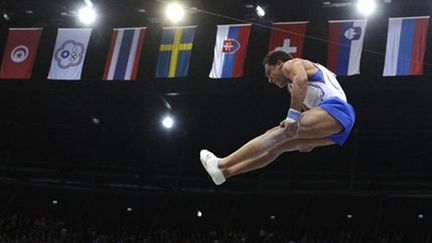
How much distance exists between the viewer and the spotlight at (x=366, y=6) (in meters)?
15.4

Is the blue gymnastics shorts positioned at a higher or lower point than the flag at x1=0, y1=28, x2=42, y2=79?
lower

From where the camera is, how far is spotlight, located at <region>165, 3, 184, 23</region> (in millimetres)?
17016

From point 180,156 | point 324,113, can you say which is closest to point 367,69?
point 180,156

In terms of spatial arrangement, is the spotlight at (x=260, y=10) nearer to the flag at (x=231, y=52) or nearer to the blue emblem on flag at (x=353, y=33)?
the flag at (x=231, y=52)

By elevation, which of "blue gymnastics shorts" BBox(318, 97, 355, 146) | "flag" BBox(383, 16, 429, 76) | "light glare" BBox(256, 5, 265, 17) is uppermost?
"light glare" BBox(256, 5, 265, 17)

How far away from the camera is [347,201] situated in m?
21.3

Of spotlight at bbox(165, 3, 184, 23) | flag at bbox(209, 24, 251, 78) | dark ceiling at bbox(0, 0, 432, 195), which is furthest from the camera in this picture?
dark ceiling at bbox(0, 0, 432, 195)

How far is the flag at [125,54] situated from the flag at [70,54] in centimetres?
78

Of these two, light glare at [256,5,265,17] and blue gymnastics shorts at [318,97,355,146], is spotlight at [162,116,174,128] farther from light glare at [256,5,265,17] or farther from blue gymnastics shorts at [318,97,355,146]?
blue gymnastics shorts at [318,97,355,146]

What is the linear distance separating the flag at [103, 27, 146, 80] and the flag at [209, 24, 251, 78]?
2299 millimetres

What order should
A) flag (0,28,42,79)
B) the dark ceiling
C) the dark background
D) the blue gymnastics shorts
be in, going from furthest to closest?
flag (0,28,42,79)
the dark background
the dark ceiling
the blue gymnastics shorts

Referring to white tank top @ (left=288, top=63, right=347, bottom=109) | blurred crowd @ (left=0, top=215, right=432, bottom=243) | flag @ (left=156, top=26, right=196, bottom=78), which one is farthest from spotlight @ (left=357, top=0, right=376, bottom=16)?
white tank top @ (left=288, top=63, right=347, bottom=109)

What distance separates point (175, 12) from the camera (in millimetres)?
17016

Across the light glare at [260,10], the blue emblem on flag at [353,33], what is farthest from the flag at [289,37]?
the light glare at [260,10]
